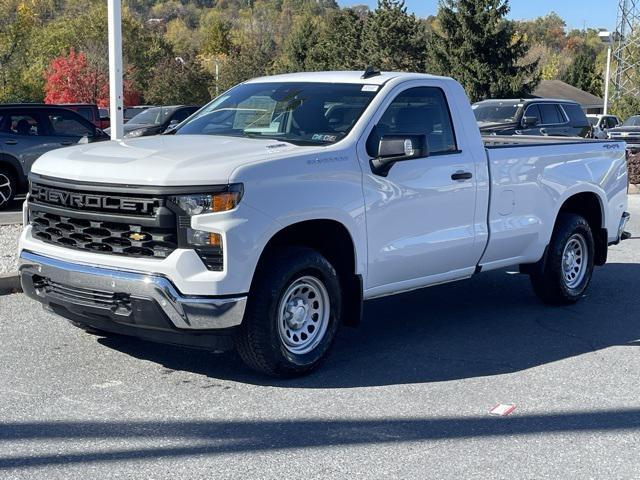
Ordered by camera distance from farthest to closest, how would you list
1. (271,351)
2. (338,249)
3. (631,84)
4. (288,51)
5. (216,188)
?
1. (288,51)
2. (631,84)
3. (338,249)
4. (271,351)
5. (216,188)

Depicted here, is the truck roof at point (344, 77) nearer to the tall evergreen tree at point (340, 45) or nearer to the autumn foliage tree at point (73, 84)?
the autumn foliage tree at point (73, 84)

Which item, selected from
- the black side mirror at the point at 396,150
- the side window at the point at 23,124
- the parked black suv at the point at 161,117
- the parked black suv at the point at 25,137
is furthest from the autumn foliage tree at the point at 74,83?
the black side mirror at the point at 396,150

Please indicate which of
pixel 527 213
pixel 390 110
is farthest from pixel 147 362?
pixel 527 213

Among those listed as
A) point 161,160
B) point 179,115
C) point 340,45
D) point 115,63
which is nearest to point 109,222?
point 161,160

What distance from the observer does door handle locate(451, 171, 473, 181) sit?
22.8 feet

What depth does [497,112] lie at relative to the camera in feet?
64.3

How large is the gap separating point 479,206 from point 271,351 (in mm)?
2396

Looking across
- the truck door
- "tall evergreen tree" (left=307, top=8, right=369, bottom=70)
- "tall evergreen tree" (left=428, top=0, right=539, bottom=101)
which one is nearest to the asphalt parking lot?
the truck door

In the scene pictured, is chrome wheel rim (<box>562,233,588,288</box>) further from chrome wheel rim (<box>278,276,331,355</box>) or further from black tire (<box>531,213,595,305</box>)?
chrome wheel rim (<box>278,276,331,355</box>)

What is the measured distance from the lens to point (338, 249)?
248 inches

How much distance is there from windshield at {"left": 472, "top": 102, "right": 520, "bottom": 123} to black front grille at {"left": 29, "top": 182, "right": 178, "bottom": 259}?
14.4m

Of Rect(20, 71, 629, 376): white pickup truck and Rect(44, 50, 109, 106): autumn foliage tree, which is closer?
Rect(20, 71, 629, 376): white pickup truck

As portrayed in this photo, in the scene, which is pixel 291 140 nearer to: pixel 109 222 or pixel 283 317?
pixel 283 317

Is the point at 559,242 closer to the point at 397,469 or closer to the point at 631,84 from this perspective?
the point at 397,469
